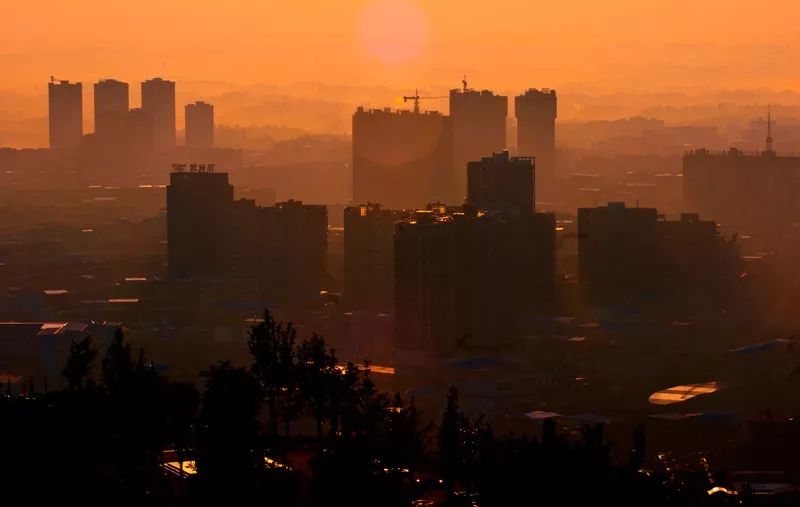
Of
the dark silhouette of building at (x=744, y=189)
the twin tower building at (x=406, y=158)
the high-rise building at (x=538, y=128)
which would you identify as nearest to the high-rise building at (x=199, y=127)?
the high-rise building at (x=538, y=128)

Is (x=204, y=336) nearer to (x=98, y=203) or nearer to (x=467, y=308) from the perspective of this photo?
(x=467, y=308)

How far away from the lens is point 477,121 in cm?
→ 9612

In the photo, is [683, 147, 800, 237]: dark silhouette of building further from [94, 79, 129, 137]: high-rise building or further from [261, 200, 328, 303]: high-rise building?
[94, 79, 129, 137]: high-rise building

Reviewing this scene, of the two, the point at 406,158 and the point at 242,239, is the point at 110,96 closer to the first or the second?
the point at 406,158

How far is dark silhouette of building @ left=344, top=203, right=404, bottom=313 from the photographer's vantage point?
5434cm

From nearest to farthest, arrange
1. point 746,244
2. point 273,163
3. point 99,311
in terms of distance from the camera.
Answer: point 99,311
point 746,244
point 273,163

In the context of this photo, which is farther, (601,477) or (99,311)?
(99,311)

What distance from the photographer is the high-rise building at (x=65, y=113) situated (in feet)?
392

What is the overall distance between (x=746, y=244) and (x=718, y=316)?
18.6 meters

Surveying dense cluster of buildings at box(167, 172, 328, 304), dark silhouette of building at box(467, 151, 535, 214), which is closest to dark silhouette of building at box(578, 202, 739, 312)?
dark silhouette of building at box(467, 151, 535, 214)

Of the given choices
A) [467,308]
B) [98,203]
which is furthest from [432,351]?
[98,203]

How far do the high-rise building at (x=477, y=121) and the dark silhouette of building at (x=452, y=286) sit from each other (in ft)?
151

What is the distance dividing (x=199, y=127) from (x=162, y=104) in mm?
5491

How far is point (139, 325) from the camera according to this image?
184 ft
